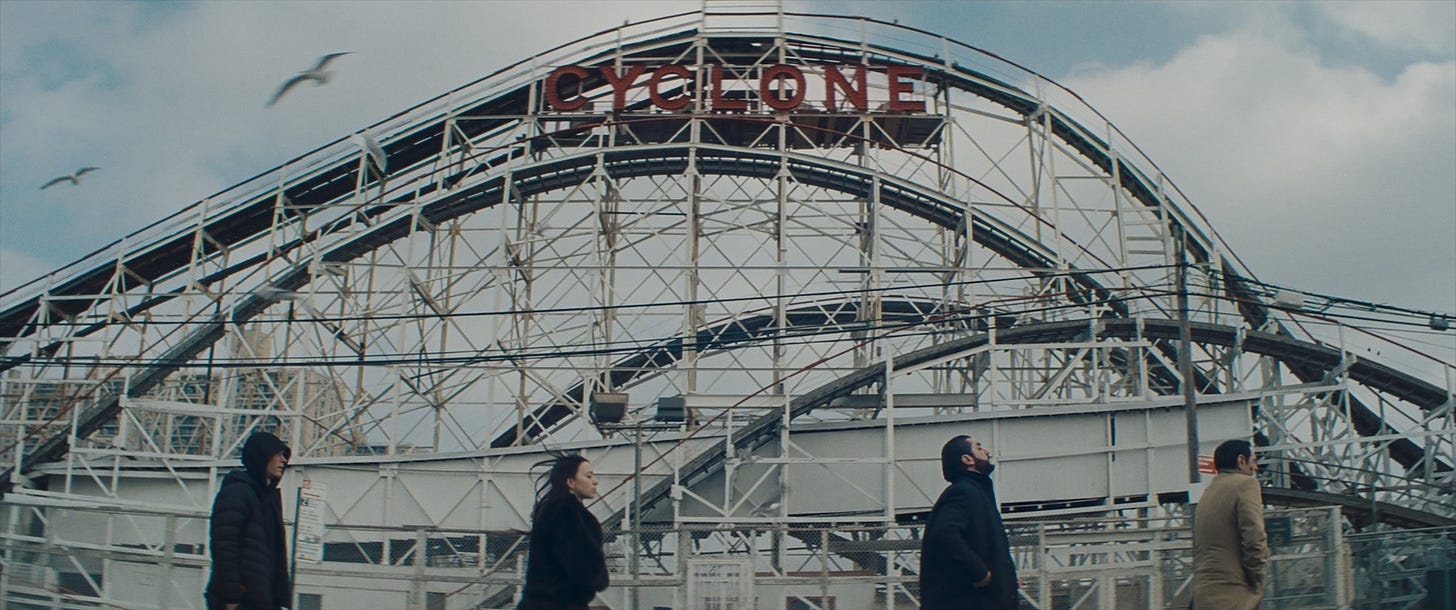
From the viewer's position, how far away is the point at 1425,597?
1280 centimetres

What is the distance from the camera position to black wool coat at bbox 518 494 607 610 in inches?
278

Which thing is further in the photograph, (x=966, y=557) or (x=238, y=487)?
(x=238, y=487)

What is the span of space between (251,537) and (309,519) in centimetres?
504

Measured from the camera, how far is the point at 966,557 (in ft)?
23.2

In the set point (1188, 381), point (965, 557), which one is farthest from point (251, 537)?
point (1188, 381)

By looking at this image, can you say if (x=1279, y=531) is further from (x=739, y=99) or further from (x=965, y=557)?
(x=739, y=99)

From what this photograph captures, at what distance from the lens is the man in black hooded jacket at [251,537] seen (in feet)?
25.5

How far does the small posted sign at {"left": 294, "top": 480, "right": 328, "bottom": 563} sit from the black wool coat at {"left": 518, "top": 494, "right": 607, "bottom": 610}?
Answer: 19.7 feet

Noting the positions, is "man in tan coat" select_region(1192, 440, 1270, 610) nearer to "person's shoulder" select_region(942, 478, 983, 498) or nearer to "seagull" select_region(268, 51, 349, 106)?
"person's shoulder" select_region(942, 478, 983, 498)

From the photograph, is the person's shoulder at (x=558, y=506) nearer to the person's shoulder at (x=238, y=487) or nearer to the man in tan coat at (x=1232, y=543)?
the person's shoulder at (x=238, y=487)

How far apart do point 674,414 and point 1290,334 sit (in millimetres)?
15550

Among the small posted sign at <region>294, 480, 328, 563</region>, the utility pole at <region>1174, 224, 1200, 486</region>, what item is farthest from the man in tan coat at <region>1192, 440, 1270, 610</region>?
the utility pole at <region>1174, 224, 1200, 486</region>

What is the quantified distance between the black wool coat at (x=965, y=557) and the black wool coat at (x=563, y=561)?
1.77 m

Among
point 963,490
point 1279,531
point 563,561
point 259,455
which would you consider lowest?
point 563,561
